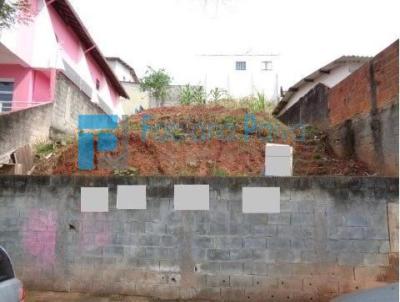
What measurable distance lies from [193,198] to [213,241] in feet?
2.15

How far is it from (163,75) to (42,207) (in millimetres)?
18502

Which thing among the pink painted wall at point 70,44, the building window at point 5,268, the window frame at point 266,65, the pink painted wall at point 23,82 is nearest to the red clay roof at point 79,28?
the pink painted wall at point 70,44

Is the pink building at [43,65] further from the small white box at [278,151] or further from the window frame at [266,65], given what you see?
the window frame at [266,65]

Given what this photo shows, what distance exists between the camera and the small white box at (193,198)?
16.5ft

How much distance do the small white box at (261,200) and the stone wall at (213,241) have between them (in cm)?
7

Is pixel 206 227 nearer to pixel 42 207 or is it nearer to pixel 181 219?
pixel 181 219

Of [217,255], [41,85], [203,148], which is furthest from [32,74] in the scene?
[217,255]

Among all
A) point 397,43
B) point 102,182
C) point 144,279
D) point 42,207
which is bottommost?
point 144,279

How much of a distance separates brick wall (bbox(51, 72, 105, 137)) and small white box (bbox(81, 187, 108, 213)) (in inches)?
200

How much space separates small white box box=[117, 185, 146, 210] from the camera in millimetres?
5094

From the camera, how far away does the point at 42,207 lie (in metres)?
5.20

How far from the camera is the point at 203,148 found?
8.09m

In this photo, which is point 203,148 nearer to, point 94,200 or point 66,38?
point 94,200

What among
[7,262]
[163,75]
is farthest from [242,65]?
[7,262]
